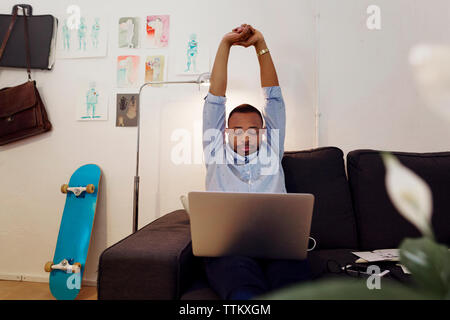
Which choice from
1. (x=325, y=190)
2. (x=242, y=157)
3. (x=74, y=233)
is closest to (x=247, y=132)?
(x=242, y=157)

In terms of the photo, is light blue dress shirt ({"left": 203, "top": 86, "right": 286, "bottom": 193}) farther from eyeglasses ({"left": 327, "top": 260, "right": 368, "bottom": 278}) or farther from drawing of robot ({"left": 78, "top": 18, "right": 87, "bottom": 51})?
drawing of robot ({"left": 78, "top": 18, "right": 87, "bottom": 51})

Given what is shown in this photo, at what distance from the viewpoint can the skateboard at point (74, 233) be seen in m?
1.77

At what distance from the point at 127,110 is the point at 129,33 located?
0.51 metres

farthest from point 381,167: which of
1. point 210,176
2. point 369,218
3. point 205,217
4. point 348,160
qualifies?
point 205,217

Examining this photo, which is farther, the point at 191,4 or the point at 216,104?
the point at 191,4

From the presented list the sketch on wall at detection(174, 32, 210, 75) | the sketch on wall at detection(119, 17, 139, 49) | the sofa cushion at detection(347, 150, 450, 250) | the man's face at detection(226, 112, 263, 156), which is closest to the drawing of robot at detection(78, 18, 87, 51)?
the sketch on wall at detection(119, 17, 139, 49)

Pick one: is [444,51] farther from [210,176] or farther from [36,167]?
[36,167]

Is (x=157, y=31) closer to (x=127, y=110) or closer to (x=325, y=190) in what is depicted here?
(x=127, y=110)

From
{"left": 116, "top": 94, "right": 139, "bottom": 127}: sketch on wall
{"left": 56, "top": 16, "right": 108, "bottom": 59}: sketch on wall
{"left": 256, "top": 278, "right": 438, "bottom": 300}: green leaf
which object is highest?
{"left": 56, "top": 16, "right": 108, "bottom": 59}: sketch on wall

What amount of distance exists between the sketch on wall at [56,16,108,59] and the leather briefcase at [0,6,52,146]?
1.03 ft

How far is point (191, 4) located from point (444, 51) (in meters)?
2.01

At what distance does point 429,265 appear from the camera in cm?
22

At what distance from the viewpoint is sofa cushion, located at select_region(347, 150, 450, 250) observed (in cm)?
140

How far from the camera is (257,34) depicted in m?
1.55
